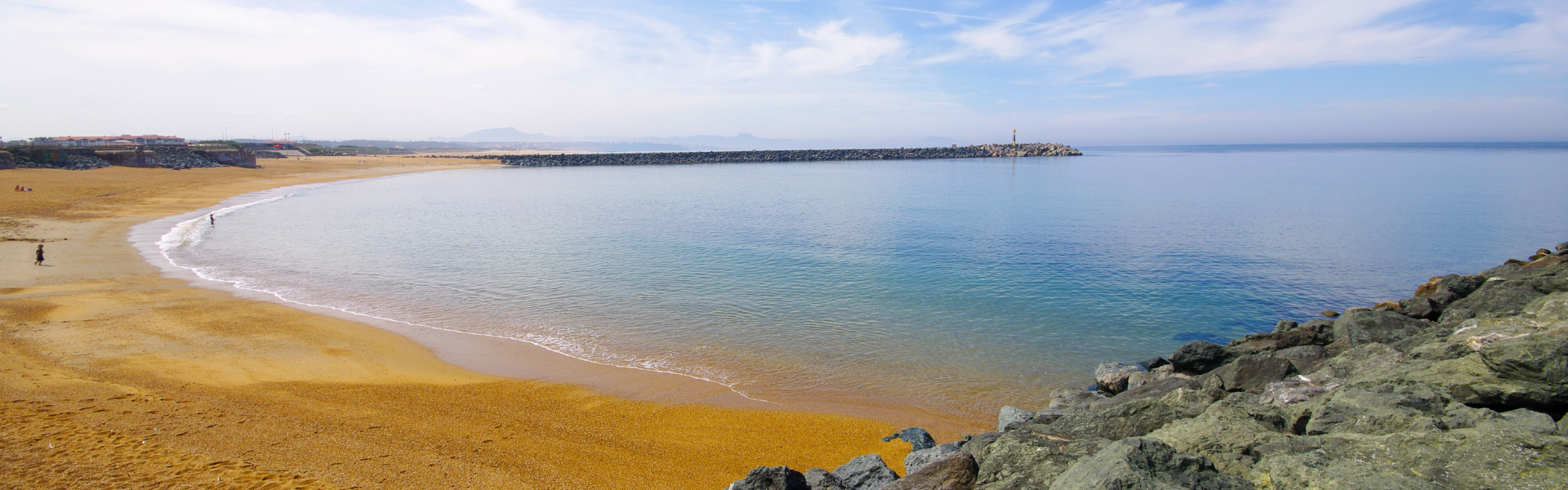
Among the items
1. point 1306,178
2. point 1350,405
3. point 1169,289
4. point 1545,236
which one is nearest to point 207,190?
point 1169,289

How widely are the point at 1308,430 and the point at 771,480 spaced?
436 centimetres

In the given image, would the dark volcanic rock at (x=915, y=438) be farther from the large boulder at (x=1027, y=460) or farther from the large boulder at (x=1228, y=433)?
the large boulder at (x=1228, y=433)

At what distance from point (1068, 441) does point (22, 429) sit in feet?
32.5

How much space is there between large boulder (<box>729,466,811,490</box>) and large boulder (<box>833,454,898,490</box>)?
51 centimetres

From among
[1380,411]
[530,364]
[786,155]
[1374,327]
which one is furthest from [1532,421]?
[786,155]

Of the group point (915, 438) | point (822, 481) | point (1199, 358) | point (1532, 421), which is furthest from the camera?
point (1199, 358)

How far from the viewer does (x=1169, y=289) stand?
15586 millimetres

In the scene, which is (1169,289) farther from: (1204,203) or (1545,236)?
(1204,203)

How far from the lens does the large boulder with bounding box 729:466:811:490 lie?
5535 millimetres

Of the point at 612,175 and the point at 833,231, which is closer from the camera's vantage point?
the point at 833,231

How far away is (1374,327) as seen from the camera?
9.69 meters

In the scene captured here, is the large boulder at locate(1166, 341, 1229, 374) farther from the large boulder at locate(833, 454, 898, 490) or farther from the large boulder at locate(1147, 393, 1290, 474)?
the large boulder at locate(833, 454, 898, 490)

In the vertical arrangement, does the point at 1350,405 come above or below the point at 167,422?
above

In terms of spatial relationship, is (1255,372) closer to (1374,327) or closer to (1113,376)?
(1113,376)
